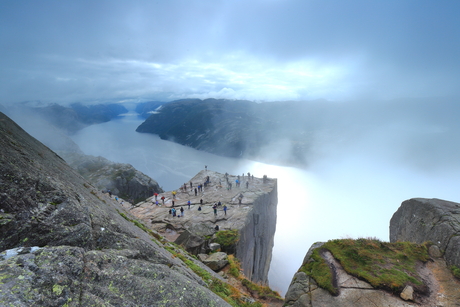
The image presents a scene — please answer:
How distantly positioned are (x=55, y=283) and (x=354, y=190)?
15819 cm

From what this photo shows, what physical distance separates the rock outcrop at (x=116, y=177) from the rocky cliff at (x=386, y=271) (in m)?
58.1

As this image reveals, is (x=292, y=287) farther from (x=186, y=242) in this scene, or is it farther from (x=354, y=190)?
(x=354, y=190)

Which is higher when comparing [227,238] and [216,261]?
[216,261]

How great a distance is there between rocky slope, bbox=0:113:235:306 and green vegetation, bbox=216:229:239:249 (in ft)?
44.6

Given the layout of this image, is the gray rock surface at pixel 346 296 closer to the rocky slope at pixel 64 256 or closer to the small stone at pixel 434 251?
the small stone at pixel 434 251

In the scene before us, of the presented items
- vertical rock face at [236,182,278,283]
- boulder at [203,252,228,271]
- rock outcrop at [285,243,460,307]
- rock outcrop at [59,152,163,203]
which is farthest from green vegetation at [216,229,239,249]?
rock outcrop at [59,152,163,203]

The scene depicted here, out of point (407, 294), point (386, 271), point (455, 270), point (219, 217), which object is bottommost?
point (219, 217)

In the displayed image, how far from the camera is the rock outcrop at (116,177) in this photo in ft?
199

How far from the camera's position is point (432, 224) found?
1495 cm

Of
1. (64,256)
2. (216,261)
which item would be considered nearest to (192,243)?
(216,261)

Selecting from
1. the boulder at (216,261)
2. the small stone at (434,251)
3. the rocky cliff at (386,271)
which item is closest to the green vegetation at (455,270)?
the rocky cliff at (386,271)

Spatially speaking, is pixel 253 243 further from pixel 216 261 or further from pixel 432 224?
pixel 432 224

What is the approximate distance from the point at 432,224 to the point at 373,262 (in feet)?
21.2

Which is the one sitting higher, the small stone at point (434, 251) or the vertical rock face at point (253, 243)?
the small stone at point (434, 251)
